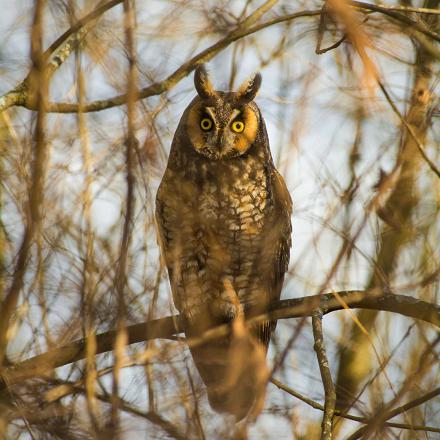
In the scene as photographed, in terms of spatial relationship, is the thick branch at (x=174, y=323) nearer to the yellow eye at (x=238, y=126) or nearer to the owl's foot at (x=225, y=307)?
the owl's foot at (x=225, y=307)

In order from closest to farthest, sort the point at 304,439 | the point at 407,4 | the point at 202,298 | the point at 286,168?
1. the point at 286,168
2. the point at 304,439
3. the point at 407,4
4. the point at 202,298

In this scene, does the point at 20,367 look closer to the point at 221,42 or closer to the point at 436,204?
the point at 221,42

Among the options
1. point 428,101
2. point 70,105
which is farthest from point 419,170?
point 70,105

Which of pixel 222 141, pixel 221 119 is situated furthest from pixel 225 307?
pixel 221 119

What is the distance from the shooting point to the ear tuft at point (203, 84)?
137 inches

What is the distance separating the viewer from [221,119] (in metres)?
3.48

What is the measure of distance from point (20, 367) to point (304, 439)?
89 centimetres

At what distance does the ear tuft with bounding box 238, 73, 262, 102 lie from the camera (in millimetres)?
3523

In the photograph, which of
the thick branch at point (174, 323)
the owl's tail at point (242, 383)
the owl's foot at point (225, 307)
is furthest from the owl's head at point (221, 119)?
the owl's tail at point (242, 383)

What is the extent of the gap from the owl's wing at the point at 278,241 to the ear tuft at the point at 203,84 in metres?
0.51

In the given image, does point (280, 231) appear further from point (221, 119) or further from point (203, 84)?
point (203, 84)

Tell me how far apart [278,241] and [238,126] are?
60 centimetres

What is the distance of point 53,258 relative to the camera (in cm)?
198

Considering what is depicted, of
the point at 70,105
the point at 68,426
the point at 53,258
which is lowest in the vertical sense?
the point at 68,426
